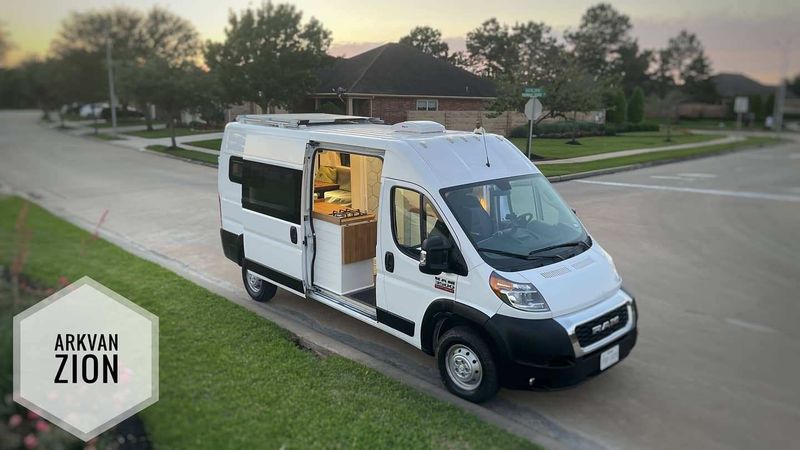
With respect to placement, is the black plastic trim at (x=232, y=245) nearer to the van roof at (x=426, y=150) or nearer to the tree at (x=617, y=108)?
the van roof at (x=426, y=150)

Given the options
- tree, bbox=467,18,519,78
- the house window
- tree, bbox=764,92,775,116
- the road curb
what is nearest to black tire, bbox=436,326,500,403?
the house window

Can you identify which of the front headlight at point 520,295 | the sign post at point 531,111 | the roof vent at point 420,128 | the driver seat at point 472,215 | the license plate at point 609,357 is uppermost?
the sign post at point 531,111

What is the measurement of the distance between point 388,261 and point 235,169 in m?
3.16

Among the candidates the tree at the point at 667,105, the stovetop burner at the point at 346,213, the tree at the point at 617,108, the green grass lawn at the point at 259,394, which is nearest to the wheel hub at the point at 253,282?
the green grass lawn at the point at 259,394

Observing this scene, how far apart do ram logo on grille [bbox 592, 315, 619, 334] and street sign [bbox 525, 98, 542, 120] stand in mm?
Result: 3733

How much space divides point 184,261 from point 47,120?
144 inches

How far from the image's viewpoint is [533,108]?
7641mm

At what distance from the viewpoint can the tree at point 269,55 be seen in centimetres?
914

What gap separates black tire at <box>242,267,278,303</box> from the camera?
7082 millimetres

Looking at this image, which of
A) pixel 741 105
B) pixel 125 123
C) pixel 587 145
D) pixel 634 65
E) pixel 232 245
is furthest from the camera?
pixel 125 123

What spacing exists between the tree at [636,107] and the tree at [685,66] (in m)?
1.88

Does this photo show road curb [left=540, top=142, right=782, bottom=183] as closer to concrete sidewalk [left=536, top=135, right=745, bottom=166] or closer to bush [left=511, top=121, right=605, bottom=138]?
concrete sidewalk [left=536, top=135, right=745, bottom=166]

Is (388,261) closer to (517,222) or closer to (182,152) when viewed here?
(517,222)

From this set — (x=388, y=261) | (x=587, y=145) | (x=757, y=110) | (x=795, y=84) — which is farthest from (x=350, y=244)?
(x=757, y=110)
